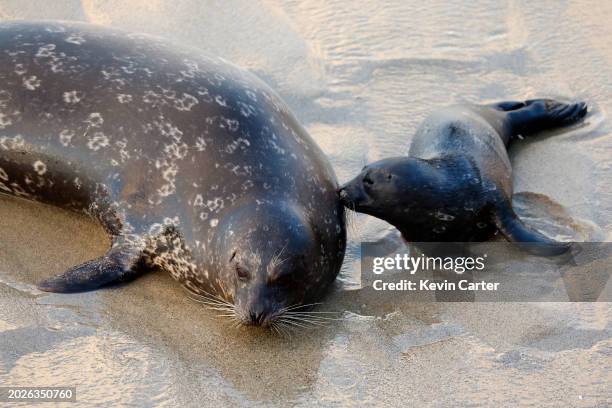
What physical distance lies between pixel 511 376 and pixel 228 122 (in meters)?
1.95

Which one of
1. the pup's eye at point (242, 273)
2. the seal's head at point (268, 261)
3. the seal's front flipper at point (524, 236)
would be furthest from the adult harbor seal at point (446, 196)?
the pup's eye at point (242, 273)

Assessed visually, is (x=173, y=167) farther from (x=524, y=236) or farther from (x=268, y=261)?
(x=524, y=236)

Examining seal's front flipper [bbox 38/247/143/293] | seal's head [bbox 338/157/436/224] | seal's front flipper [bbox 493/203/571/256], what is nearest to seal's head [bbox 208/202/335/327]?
seal's front flipper [bbox 38/247/143/293]

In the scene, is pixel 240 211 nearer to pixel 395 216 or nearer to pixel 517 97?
pixel 395 216

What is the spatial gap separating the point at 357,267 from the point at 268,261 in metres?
0.83

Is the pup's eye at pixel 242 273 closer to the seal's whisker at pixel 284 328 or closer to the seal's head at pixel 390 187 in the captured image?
the seal's whisker at pixel 284 328

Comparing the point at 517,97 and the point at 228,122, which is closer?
A: the point at 228,122

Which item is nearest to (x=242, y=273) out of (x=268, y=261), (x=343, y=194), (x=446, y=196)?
(x=268, y=261)

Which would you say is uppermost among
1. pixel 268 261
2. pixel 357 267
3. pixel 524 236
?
pixel 268 261

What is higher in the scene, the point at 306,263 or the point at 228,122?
the point at 228,122

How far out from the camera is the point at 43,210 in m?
5.43

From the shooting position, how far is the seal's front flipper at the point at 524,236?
16.8 ft

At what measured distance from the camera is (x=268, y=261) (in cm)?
447

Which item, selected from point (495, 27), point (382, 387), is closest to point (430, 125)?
point (495, 27)
